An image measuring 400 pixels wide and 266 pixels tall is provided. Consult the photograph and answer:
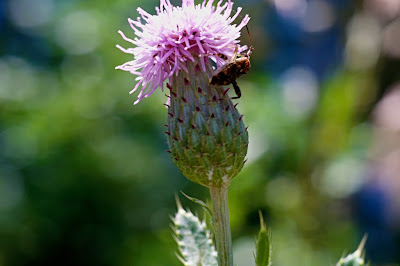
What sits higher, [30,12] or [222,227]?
[30,12]

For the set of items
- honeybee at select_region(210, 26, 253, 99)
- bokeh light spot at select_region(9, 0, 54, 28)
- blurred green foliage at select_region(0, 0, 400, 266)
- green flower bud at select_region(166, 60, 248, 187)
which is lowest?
blurred green foliage at select_region(0, 0, 400, 266)

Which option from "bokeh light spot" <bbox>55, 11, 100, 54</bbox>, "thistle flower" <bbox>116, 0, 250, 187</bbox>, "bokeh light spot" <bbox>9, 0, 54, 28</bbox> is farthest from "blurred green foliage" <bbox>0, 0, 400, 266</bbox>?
"thistle flower" <bbox>116, 0, 250, 187</bbox>

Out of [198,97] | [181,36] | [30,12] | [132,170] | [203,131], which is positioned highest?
[30,12]

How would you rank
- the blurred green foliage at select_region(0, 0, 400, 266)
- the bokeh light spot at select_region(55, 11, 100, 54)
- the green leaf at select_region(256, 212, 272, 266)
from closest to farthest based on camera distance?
1. the green leaf at select_region(256, 212, 272, 266)
2. the blurred green foliage at select_region(0, 0, 400, 266)
3. the bokeh light spot at select_region(55, 11, 100, 54)

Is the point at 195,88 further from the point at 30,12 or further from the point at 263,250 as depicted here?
the point at 30,12

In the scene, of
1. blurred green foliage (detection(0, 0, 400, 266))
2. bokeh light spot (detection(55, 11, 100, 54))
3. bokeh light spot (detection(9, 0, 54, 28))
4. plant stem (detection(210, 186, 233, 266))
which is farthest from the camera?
bokeh light spot (detection(9, 0, 54, 28))

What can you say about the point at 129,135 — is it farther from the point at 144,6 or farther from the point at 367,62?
the point at 367,62

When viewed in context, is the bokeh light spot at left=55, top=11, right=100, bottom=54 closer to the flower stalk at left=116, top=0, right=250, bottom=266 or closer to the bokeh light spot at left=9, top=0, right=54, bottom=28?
the bokeh light spot at left=9, top=0, right=54, bottom=28

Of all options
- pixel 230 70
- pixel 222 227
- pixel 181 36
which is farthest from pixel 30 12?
pixel 222 227
